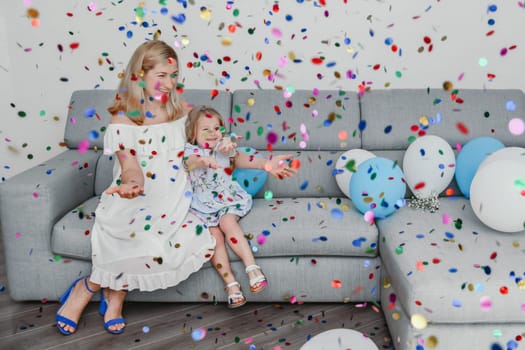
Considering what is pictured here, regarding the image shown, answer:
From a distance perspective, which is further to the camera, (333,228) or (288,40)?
(288,40)

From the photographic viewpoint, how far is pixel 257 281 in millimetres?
2160

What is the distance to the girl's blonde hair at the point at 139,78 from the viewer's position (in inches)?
90.3

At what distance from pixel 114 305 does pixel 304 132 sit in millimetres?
1290

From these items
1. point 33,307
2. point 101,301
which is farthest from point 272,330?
point 33,307

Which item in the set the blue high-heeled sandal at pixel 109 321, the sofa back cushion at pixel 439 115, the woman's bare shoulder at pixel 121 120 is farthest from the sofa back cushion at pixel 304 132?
the blue high-heeled sandal at pixel 109 321

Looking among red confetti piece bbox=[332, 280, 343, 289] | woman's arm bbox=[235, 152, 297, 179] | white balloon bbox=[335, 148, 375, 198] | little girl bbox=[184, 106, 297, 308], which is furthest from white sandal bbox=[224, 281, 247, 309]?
white balloon bbox=[335, 148, 375, 198]

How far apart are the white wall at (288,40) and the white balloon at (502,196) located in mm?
1326

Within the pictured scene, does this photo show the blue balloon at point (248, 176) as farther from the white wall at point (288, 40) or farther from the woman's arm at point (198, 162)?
the white wall at point (288, 40)

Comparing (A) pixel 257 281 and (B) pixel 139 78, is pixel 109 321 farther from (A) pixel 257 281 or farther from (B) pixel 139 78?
(B) pixel 139 78

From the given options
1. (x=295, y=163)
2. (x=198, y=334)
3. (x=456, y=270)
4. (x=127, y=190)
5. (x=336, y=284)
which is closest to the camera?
(x=456, y=270)

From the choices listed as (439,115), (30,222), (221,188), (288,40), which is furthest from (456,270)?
(288,40)

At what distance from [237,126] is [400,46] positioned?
1.20 meters

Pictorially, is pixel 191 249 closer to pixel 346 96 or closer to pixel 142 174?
pixel 142 174

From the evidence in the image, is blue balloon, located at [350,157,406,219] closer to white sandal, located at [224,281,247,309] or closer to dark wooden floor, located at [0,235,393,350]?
dark wooden floor, located at [0,235,393,350]
